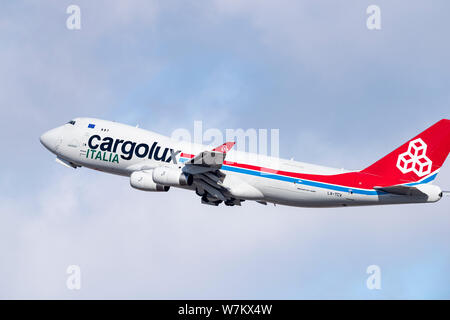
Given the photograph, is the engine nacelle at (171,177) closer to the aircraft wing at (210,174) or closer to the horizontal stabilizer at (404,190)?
the aircraft wing at (210,174)

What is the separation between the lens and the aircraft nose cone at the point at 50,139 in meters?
71.7

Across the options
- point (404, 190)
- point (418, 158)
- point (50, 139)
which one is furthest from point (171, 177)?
point (418, 158)

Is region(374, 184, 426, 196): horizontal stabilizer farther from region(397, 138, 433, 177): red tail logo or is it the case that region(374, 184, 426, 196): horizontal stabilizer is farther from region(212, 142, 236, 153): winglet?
region(212, 142, 236, 153): winglet

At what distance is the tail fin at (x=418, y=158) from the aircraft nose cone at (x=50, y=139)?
2514 centimetres

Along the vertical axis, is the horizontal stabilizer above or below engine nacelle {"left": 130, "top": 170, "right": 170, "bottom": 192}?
below

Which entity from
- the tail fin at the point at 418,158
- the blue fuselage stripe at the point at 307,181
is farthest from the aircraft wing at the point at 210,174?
the tail fin at the point at 418,158

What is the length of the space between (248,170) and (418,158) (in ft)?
39.8

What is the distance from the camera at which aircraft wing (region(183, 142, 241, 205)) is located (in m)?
62.2

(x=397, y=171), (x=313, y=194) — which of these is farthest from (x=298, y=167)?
(x=397, y=171)

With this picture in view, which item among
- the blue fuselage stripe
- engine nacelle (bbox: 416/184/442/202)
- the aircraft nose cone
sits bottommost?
engine nacelle (bbox: 416/184/442/202)

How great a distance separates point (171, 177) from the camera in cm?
6384

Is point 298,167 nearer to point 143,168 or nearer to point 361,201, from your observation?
point 361,201

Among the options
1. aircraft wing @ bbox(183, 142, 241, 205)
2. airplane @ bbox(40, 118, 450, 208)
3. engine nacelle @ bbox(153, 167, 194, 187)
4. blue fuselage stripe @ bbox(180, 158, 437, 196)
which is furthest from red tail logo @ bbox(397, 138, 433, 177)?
engine nacelle @ bbox(153, 167, 194, 187)

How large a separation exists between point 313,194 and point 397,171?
6110 mm
